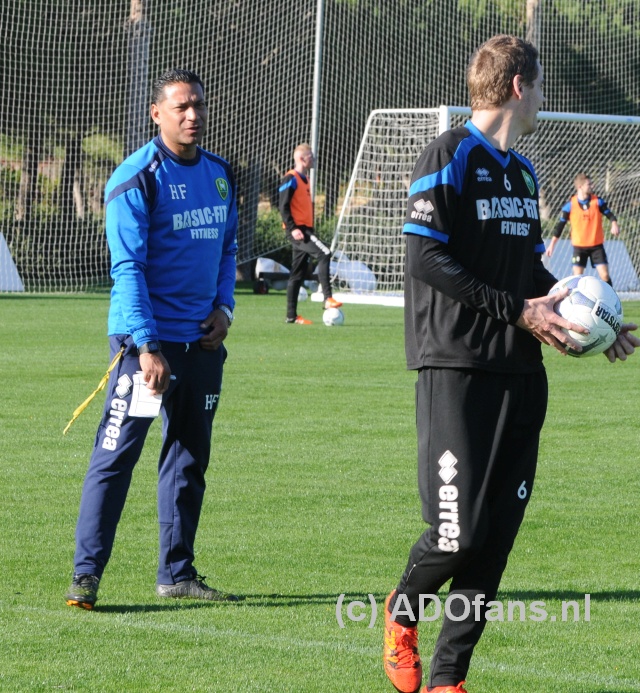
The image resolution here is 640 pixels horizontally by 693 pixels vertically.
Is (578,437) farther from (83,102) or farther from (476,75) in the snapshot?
(83,102)

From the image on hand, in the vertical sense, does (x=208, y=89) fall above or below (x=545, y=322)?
below

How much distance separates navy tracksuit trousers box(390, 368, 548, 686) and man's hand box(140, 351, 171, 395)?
52.2 inches

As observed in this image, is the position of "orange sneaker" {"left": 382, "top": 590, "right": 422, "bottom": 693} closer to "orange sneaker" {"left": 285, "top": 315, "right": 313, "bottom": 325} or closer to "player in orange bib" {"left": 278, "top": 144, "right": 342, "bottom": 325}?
"player in orange bib" {"left": 278, "top": 144, "right": 342, "bottom": 325}

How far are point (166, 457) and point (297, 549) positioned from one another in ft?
3.40

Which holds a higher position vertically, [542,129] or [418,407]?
[418,407]

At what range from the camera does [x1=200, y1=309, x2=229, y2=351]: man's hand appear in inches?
221

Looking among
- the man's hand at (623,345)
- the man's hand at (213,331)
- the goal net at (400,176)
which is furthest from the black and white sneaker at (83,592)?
the goal net at (400,176)

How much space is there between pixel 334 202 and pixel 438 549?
89.5ft

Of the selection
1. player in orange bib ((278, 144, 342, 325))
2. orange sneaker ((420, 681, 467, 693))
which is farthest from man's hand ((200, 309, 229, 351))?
player in orange bib ((278, 144, 342, 325))

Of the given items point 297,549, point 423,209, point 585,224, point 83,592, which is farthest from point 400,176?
point 423,209

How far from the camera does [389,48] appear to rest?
3139 centimetres

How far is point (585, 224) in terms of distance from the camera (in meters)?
22.6

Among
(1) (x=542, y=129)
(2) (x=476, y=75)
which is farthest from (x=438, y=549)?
(1) (x=542, y=129)

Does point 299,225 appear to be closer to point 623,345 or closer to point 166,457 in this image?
point 166,457
